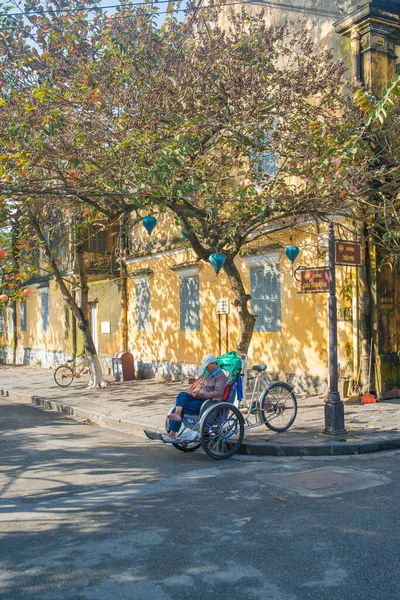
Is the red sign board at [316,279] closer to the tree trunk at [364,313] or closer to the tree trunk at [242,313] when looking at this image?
the tree trunk at [242,313]

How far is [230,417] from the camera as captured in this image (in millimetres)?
8227

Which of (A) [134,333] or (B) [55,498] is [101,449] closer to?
(B) [55,498]

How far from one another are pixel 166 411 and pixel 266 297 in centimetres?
400

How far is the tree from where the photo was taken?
1066cm

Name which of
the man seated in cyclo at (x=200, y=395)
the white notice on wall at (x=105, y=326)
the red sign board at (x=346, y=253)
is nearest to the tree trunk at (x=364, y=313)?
the red sign board at (x=346, y=253)

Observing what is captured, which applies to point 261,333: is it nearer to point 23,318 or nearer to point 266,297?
point 266,297

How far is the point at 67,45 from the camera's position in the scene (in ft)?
41.0

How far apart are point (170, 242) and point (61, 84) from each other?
676cm

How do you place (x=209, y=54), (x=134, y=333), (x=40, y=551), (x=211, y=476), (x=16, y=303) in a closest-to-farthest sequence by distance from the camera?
(x=40, y=551), (x=211, y=476), (x=209, y=54), (x=134, y=333), (x=16, y=303)

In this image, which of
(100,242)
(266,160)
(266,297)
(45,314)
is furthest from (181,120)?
(45,314)

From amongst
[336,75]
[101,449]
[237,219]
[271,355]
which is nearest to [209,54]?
[336,75]

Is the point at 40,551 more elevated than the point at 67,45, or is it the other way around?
the point at 67,45

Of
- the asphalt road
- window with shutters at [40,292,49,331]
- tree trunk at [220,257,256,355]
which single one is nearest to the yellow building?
tree trunk at [220,257,256,355]

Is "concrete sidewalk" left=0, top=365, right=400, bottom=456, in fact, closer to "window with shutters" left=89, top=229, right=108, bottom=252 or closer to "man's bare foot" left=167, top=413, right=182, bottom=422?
"man's bare foot" left=167, top=413, right=182, bottom=422
